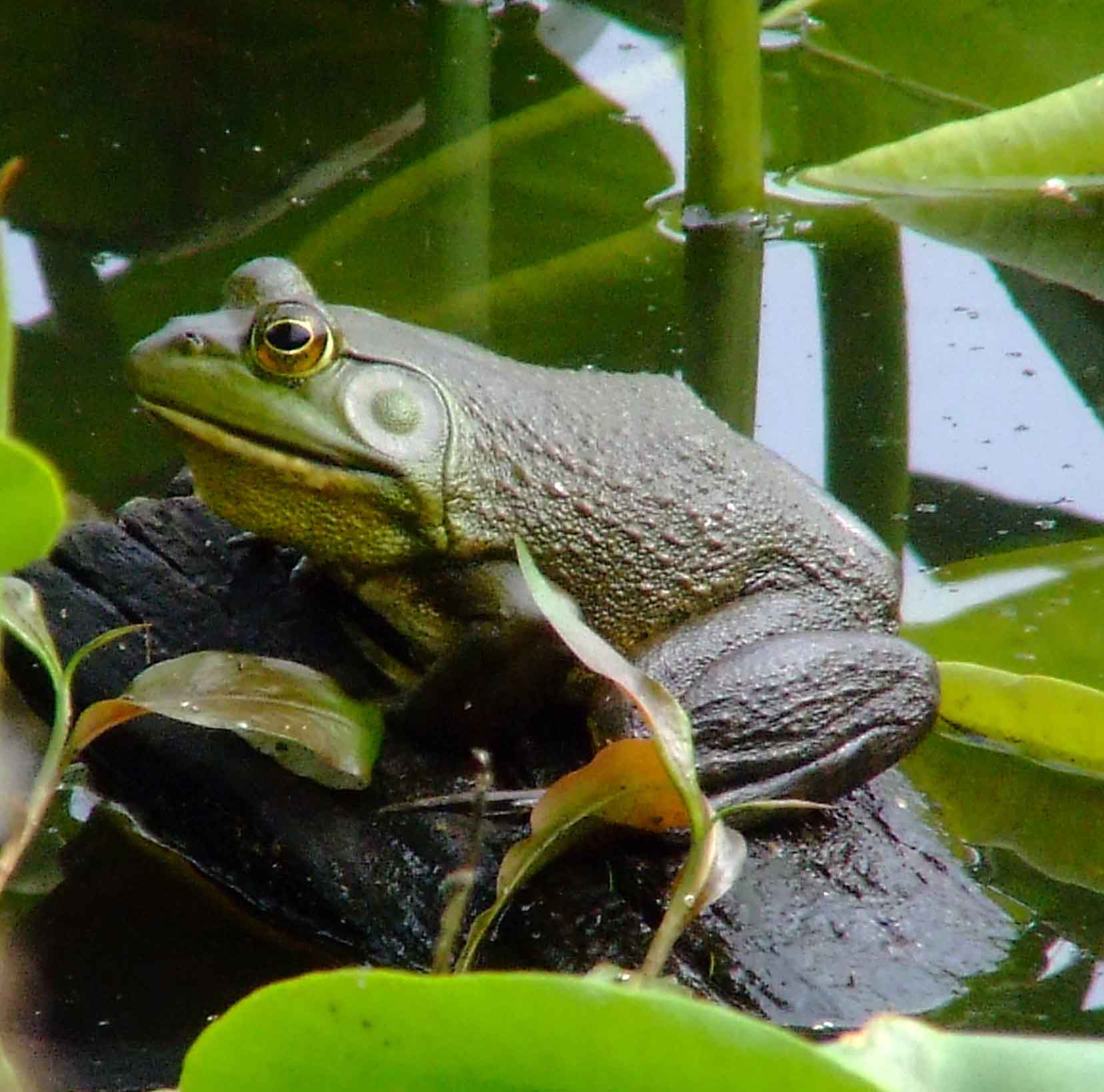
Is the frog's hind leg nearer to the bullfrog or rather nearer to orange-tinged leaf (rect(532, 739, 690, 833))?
the bullfrog

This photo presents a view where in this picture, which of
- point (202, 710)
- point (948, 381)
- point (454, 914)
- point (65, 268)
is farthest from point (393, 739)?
point (65, 268)

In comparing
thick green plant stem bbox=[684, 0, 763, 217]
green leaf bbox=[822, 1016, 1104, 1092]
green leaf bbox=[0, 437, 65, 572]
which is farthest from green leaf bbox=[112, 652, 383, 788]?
thick green plant stem bbox=[684, 0, 763, 217]

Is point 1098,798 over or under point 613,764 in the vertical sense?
under

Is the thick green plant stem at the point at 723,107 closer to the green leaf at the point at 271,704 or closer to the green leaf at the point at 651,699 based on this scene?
the green leaf at the point at 271,704

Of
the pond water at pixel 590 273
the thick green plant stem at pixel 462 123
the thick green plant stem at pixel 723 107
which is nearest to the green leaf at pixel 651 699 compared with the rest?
the pond water at pixel 590 273

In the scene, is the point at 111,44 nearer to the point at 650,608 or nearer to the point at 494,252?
the point at 494,252

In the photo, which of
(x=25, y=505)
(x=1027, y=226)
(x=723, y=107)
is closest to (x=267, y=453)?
(x=25, y=505)

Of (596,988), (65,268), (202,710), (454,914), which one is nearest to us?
(596,988)
